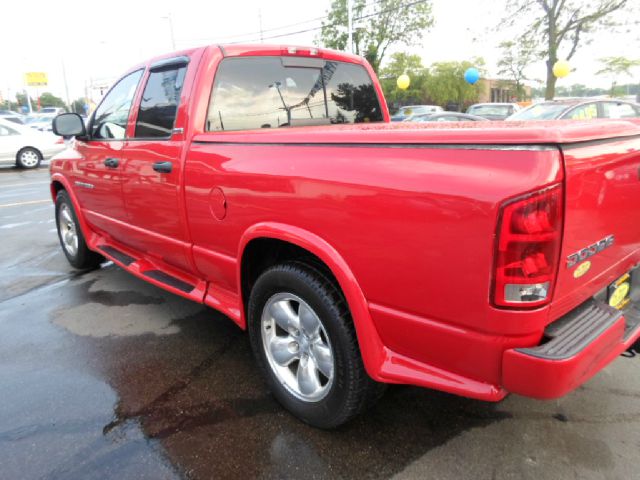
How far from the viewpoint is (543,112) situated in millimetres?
9594

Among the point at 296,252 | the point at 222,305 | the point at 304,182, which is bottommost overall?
the point at 222,305

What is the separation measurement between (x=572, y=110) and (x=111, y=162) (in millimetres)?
8836

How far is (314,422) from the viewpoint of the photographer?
236 centimetres

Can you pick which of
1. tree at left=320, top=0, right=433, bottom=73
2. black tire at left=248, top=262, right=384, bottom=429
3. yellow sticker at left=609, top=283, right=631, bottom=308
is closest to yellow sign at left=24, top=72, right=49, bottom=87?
tree at left=320, top=0, right=433, bottom=73

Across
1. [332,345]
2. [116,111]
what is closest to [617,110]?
[116,111]

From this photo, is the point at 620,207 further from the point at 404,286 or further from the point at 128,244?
the point at 128,244

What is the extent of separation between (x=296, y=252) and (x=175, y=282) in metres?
1.31

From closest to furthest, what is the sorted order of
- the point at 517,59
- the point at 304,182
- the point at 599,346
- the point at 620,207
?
1. the point at 599,346
2. the point at 620,207
3. the point at 304,182
4. the point at 517,59

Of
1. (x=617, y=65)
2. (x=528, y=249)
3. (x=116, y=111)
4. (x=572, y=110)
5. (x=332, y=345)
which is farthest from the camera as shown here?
(x=617, y=65)

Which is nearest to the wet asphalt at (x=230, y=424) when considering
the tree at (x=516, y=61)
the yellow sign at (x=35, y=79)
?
the tree at (x=516, y=61)

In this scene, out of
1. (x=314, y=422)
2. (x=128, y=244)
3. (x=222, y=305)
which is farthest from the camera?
(x=128, y=244)

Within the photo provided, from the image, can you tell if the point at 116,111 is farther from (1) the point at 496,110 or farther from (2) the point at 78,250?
(1) the point at 496,110

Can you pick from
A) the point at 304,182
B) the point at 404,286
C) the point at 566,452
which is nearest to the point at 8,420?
the point at 304,182

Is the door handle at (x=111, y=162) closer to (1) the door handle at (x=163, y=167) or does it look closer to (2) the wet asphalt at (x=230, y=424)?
(1) the door handle at (x=163, y=167)
